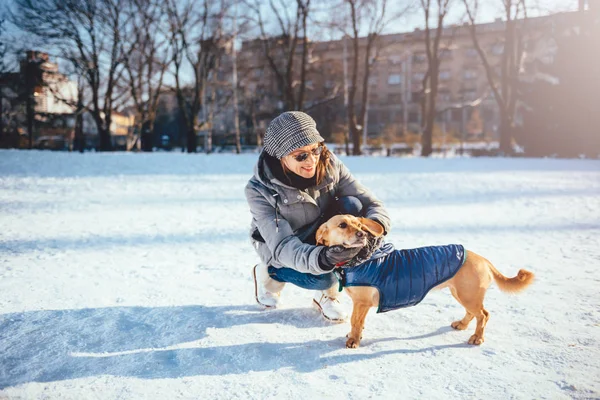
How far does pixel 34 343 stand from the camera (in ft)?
7.75

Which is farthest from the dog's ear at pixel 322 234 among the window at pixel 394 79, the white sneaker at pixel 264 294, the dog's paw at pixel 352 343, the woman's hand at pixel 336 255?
the window at pixel 394 79

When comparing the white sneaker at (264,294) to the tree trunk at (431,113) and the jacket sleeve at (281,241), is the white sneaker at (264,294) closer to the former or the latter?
the jacket sleeve at (281,241)

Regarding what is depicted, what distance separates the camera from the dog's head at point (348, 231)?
2.13 m

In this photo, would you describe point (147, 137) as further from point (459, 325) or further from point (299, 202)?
point (459, 325)

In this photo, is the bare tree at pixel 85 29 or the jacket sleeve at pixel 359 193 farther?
the bare tree at pixel 85 29

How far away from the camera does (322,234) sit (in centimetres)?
229

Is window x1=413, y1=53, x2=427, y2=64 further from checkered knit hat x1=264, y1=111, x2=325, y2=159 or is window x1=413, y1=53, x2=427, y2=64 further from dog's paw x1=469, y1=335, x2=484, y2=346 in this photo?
dog's paw x1=469, y1=335, x2=484, y2=346

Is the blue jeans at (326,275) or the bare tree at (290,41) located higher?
the bare tree at (290,41)

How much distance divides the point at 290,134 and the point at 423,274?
117 centimetres

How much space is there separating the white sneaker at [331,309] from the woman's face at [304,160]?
907 mm

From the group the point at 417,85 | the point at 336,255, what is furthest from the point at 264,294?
the point at 417,85

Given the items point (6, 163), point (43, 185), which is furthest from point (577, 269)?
point (6, 163)

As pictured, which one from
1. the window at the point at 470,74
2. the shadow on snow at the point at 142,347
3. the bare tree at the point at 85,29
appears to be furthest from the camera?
the window at the point at 470,74

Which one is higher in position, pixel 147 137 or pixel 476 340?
pixel 147 137
